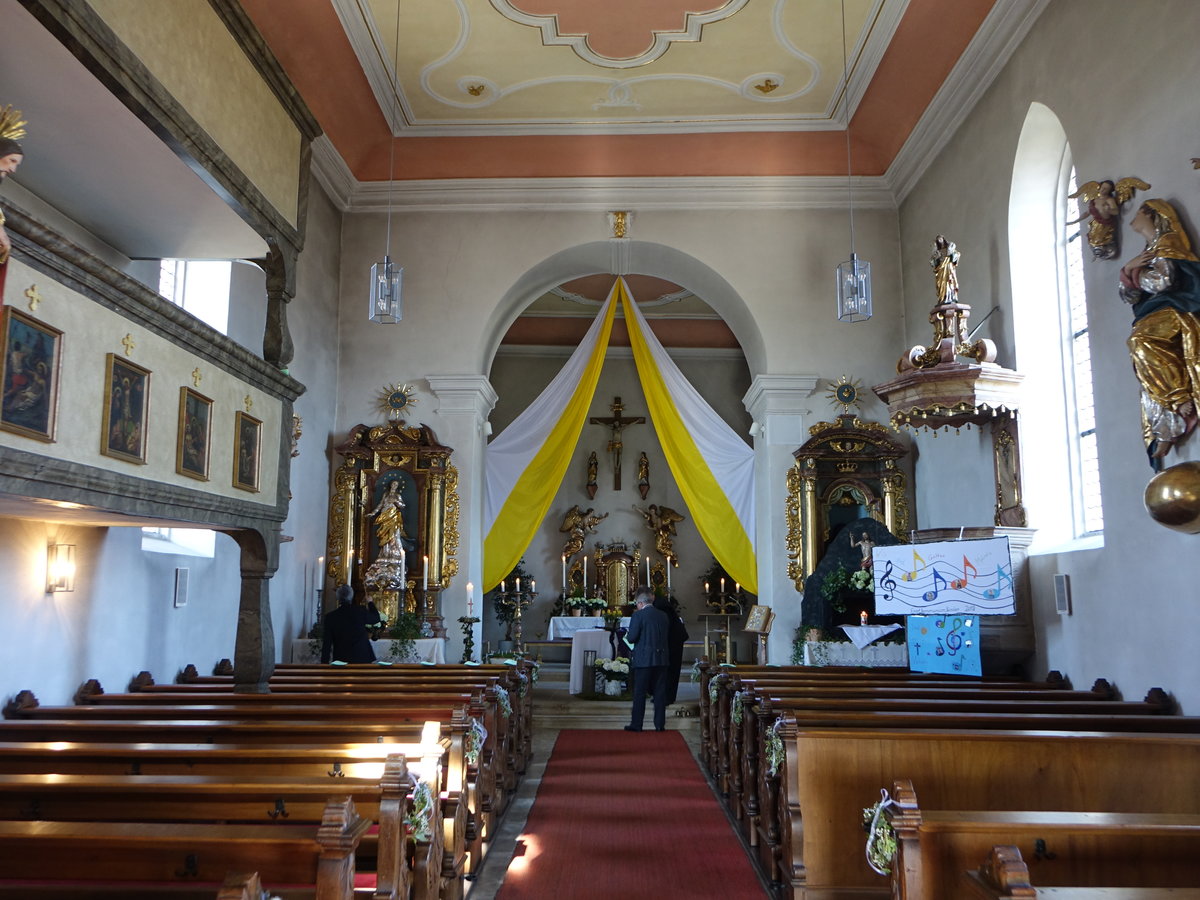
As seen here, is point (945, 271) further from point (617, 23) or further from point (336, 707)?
point (336, 707)

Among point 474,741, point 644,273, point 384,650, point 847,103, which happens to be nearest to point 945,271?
point 847,103

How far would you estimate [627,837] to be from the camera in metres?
5.71

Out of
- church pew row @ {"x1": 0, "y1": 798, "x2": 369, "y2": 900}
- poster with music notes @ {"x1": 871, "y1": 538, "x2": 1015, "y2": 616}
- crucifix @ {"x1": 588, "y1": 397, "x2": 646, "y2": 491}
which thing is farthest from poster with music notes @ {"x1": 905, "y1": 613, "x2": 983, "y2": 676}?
crucifix @ {"x1": 588, "y1": 397, "x2": 646, "y2": 491}

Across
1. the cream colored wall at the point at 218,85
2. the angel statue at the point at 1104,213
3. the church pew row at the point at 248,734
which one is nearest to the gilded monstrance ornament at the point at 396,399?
the cream colored wall at the point at 218,85

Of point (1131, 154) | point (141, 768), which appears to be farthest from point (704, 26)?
point (141, 768)

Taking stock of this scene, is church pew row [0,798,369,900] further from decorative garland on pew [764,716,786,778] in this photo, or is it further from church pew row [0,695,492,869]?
decorative garland on pew [764,716,786,778]

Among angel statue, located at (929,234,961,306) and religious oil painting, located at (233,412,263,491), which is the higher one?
angel statue, located at (929,234,961,306)

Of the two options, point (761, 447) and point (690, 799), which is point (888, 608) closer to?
point (690, 799)

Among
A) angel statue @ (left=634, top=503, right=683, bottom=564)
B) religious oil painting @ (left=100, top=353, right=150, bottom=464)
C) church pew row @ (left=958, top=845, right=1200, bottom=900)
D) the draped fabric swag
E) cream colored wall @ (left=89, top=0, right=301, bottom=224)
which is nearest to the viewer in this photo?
church pew row @ (left=958, top=845, right=1200, bottom=900)

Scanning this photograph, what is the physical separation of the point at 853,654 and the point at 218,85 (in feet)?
23.8

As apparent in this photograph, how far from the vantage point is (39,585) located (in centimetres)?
586

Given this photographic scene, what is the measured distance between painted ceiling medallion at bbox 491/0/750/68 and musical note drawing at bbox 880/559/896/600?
17.7 ft

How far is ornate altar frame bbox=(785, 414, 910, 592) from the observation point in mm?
10930

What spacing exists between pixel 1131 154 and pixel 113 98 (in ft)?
20.4
